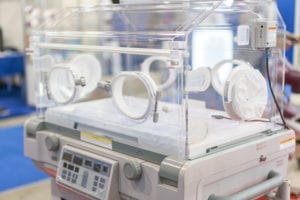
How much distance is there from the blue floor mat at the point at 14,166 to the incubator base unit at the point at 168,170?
1.60m

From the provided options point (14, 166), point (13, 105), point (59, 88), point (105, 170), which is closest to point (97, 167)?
point (105, 170)

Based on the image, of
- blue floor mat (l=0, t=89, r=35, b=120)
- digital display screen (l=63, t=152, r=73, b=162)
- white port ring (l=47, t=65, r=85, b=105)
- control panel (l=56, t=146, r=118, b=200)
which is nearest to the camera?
control panel (l=56, t=146, r=118, b=200)

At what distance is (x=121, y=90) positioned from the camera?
3.94ft

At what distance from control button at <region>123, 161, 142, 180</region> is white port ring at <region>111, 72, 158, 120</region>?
0.14 metres

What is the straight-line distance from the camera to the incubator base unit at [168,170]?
0.97m

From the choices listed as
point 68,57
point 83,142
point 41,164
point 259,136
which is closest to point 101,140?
point 83,142

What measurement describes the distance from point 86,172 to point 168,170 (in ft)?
→ 0.93

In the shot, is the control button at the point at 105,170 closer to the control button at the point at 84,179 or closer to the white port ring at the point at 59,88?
the control button at the point at 84,179

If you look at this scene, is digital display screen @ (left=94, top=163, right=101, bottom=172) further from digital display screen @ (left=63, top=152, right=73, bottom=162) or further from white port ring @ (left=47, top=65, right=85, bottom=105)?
white port ring @ (left=47, top=65, right=85, bottom=105)

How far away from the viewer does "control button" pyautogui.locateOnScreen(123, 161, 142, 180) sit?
1.03 m

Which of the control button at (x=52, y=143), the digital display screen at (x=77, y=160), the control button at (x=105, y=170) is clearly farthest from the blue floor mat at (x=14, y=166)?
the control button at (x=105, y=170)

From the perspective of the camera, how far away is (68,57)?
67.1 inches

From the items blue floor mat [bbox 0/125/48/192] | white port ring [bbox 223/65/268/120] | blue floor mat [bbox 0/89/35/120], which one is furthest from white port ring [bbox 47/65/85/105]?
blue floor mat [bbox 0/89/35/120]

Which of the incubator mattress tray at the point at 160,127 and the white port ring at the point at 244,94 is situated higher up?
the white port ring at the point at 244,94
